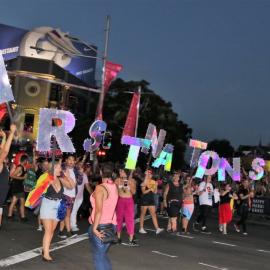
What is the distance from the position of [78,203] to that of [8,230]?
5.53 ft

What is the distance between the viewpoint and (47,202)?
872cm

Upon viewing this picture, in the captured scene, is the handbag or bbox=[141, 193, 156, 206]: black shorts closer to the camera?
the handbag

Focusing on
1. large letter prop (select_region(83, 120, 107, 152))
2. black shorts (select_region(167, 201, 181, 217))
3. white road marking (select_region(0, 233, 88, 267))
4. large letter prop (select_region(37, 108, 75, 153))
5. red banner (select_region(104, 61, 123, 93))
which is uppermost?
red banner (select_region(104, 61, 123, 93))

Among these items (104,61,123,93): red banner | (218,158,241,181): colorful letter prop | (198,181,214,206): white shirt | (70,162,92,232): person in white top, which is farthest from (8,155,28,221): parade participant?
(104,61,123,93): red banner

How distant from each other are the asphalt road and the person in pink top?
181cm

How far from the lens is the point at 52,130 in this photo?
10.9m

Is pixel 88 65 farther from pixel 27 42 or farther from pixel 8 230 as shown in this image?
pixel 8 230

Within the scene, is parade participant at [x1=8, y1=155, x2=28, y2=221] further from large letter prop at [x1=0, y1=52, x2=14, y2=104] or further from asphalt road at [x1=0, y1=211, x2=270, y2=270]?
large letter prop at [x1=0, y1=52, x2=14, y2=104]

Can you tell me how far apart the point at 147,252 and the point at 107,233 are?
391 cm

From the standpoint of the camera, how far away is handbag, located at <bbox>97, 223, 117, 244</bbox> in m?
6.59

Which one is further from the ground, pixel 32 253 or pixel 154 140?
pixel 154 140

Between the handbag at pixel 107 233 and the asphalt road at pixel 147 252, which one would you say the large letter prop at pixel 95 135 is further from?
the handbag at pixel 107 233

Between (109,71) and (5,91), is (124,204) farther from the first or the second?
(109,71)

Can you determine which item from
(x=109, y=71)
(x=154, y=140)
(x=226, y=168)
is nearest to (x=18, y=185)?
(x=154, y=140)
